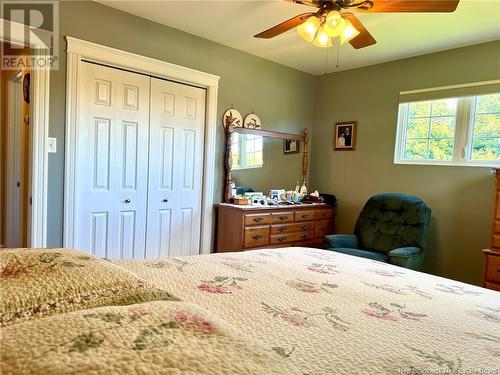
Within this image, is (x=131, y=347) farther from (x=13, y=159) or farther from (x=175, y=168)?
(x=13, y=159)

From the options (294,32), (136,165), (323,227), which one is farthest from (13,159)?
(323,227)

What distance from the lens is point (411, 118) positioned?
12.1ft

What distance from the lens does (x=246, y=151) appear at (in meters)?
3.81

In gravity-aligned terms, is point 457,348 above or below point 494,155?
below

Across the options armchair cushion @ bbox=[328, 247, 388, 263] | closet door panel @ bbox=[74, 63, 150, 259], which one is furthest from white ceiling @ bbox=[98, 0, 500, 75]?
armchair cushion @ bbox=[328, 247, 388, 263]

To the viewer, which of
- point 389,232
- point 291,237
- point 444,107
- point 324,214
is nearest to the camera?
point 389,232

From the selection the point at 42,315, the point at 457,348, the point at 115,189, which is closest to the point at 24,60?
the point at 115,189

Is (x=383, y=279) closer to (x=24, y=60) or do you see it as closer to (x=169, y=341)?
(x=169, y=341)

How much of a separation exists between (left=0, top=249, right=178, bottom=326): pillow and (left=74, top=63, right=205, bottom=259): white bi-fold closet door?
6.39 feet

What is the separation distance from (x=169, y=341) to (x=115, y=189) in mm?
2630

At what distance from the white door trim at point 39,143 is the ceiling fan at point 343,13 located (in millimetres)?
1786

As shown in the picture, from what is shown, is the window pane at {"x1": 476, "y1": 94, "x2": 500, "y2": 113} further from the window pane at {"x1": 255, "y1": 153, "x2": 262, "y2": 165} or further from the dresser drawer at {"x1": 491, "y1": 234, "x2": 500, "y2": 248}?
the window pane at {"x1": 255, "y1": 153, "x2": 262, "y2": 165}

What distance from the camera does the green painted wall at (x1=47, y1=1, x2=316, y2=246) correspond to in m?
2.64

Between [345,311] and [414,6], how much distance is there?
173 centimetres
